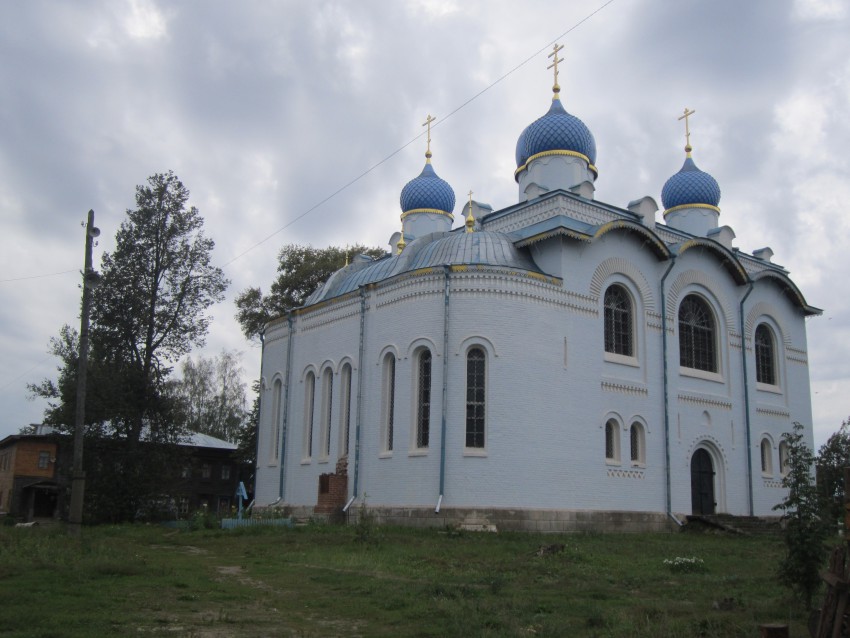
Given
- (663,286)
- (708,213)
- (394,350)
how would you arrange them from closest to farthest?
(394,350) < (663,286) < (708,213)

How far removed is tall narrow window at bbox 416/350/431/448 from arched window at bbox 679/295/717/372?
7.45m

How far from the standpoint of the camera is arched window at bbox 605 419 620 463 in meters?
20.9

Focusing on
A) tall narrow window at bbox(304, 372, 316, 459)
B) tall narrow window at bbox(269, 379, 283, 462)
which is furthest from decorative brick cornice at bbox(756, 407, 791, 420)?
tall narrow window at bbox(269, 379, 283, 462)

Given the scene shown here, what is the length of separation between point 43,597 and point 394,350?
13.0m

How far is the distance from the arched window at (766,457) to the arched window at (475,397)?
10.4m

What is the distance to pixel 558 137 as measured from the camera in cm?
2416

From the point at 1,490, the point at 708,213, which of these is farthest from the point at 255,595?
the point at 1,490

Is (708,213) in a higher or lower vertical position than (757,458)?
higher

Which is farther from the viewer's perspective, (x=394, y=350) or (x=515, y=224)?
(x=515, y=224)

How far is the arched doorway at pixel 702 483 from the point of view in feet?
74.5

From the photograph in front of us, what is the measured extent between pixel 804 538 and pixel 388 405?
1338cm

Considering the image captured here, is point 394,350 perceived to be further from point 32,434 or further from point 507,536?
point 32,434

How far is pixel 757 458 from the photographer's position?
80.1 ft

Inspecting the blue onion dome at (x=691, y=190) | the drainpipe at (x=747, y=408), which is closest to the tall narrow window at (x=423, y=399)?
the drainpipe at (x=747, y=408)
